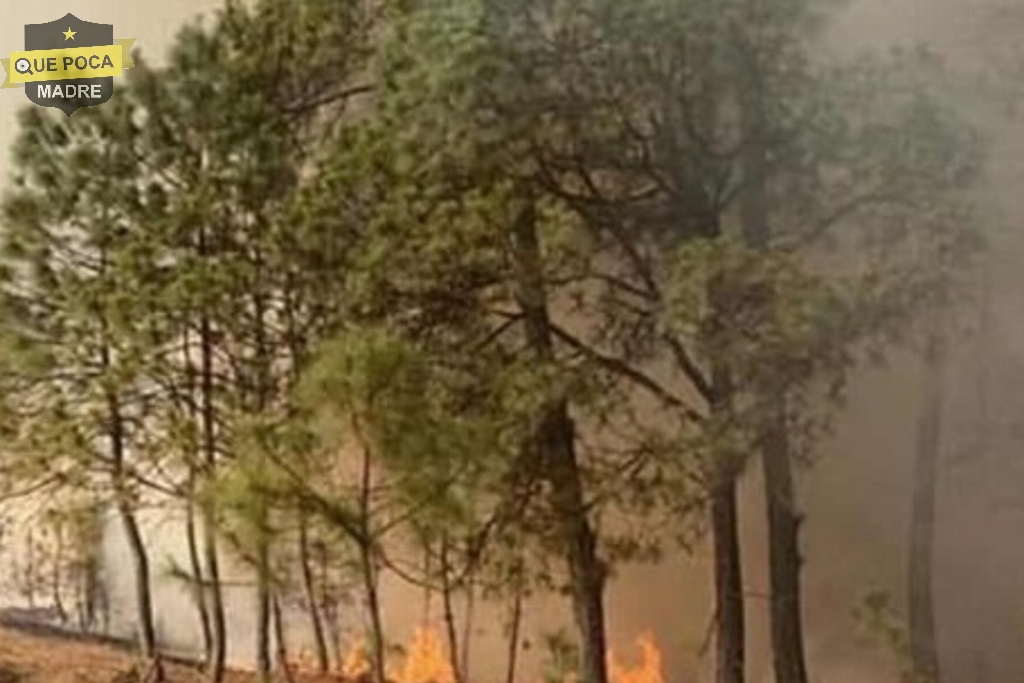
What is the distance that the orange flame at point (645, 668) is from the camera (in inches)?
165

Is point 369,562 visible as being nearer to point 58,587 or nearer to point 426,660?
point 426,660

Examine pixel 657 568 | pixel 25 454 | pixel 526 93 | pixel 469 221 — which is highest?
pixel 526 93

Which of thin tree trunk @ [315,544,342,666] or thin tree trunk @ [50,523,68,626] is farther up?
thin tree trunk @ [50,523,68,626]

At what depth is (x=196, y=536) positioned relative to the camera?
453cm

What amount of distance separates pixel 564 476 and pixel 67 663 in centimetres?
220

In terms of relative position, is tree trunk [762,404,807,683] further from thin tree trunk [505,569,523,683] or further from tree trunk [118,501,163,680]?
tree trunk [118,501,163,680]

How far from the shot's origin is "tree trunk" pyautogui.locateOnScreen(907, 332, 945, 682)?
3691mm

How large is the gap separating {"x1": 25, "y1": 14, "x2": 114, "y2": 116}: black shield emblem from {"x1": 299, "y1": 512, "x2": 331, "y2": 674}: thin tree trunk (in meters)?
1.46

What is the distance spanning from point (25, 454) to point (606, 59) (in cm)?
200

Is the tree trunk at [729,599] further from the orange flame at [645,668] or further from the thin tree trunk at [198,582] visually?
the thin tree trunk at [198,582]

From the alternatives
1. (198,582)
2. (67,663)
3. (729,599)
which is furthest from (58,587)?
(729,599)

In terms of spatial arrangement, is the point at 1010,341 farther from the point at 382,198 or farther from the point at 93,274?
the point at 93,274

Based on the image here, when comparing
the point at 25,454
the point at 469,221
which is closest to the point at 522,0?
the point at 469,221

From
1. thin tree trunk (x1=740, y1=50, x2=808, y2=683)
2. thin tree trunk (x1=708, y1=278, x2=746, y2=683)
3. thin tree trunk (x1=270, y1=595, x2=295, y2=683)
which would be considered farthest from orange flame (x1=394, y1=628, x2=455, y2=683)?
Result: thin tree trunk (x1=740, y1=50, x2=808, y2=683)
